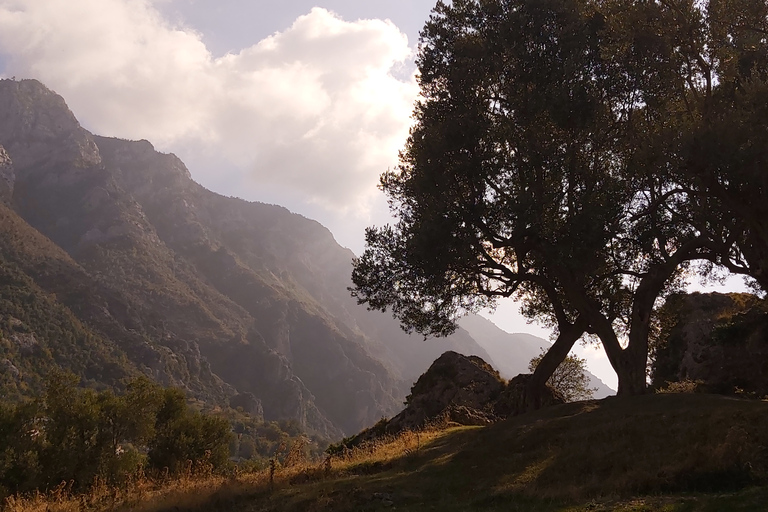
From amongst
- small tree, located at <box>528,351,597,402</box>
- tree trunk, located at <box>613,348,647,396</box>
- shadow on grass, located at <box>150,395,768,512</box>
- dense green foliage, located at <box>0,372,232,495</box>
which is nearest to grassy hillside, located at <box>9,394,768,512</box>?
shadow on grass, located at <box>150,395,768,512</box>

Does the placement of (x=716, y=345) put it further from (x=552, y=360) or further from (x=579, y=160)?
(x=579, y=160)

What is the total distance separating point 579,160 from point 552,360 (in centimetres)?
968

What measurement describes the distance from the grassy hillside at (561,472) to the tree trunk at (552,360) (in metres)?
5.94

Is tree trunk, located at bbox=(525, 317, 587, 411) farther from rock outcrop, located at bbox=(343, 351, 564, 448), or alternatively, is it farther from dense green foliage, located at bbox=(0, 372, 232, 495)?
dense green foliage, located at bbox=(0, 372, 232, 495)

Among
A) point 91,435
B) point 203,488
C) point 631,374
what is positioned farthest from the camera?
point 91,435

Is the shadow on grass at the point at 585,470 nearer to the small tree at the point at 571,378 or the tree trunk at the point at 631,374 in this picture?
the tree trunk at the point at 631,374

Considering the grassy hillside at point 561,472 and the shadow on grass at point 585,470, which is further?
the grassy hillside at point 561,472

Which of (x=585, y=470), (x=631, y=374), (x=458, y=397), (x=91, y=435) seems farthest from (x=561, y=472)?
(x=91, y=435)

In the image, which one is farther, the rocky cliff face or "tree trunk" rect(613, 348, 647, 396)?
the rocky cliff face

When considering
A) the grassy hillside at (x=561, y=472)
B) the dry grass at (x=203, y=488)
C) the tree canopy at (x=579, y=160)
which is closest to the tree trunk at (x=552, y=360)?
the tree canopy at (x=579, y=160)

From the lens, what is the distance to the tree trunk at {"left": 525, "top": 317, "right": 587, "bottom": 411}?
24.5 meters

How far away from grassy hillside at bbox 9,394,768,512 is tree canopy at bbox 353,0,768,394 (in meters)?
6.46

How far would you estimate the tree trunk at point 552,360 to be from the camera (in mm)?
24484

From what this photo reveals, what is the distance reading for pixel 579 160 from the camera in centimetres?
2247
